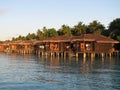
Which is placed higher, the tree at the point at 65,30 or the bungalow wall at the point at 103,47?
the tree at the point at 65,30

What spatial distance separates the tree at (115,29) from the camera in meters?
70.1

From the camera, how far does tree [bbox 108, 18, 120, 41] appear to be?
70.1m

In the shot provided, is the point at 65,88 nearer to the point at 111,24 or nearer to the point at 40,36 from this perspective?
the point at 111,24

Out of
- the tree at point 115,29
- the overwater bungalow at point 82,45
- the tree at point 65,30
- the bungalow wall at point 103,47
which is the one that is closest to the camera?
the overwater bungalow at point 82,45

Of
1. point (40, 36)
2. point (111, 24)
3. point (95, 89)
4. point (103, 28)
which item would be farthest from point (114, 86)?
point (40, 36)

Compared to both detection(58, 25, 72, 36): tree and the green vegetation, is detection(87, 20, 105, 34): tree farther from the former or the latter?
detection(58, 25, 72, 36): tree

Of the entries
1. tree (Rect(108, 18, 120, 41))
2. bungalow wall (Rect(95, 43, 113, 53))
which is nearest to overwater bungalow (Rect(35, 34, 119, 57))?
bungalow wall (Rect(95, 43, 113, 53))

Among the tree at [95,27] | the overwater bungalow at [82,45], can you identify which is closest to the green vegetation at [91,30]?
the tree at [95,27]

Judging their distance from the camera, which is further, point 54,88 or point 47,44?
point 47,44

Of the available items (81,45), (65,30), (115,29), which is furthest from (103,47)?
(65,30)

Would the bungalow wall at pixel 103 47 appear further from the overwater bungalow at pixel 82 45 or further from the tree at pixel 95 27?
the tree at pixel 95 27

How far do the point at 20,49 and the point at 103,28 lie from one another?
3081 cm

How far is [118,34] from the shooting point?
229 ft

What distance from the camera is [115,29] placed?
238 ft
